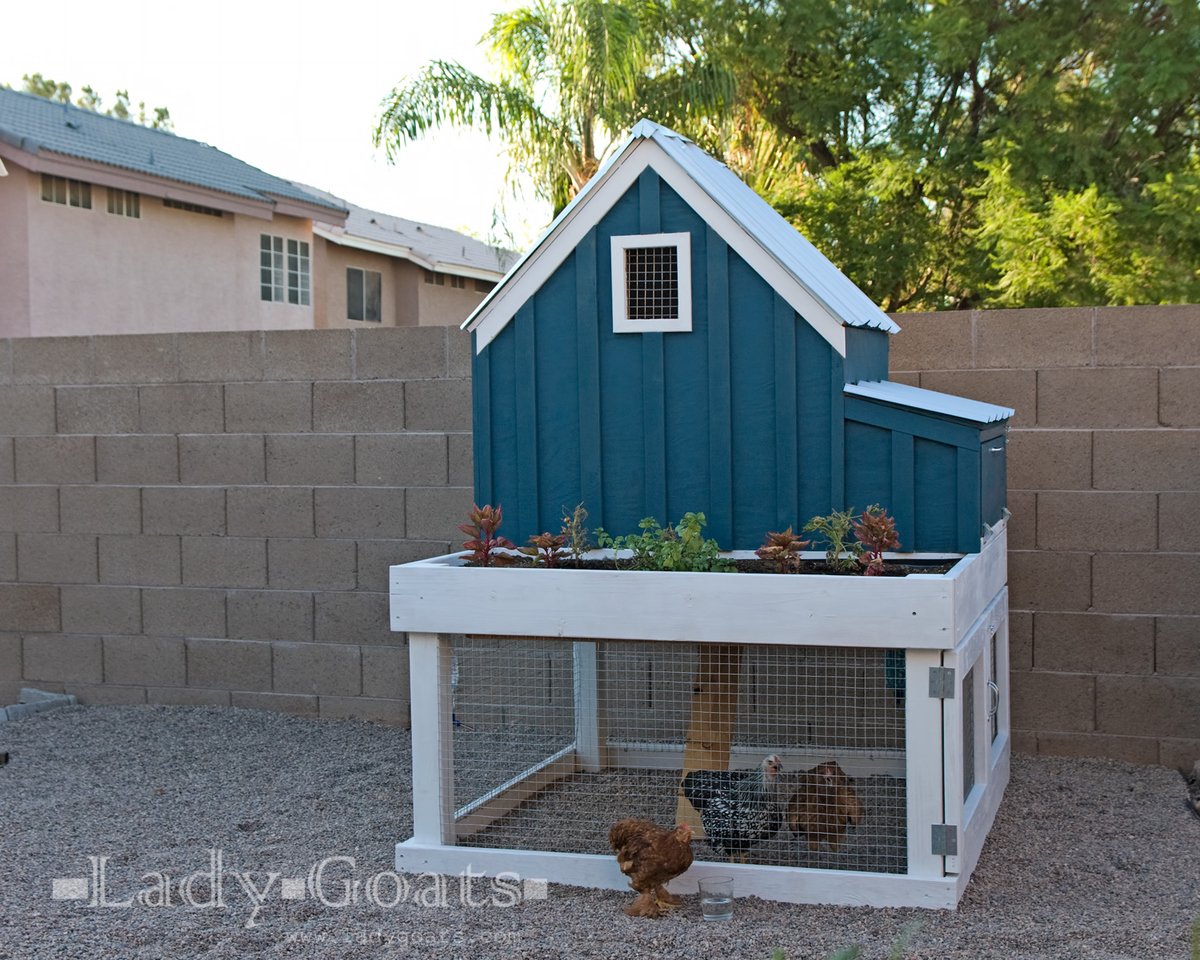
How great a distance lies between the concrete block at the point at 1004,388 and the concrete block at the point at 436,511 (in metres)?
2.18

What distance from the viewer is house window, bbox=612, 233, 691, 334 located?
4344 millimetres

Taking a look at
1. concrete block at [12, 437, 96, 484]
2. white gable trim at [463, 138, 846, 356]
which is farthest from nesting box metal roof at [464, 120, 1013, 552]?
concrete block at [12, 437, 96, 484]

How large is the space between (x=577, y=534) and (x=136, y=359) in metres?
3.21

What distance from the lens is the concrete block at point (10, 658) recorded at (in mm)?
6770

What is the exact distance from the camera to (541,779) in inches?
187

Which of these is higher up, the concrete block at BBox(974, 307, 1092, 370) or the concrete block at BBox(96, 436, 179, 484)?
the concrete block at BBox(974, 307, 1092, 370)

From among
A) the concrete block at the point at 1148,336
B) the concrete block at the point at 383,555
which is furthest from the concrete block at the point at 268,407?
the concrete block at the point at 1148,336

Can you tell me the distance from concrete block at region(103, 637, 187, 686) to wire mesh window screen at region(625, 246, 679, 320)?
329 cm

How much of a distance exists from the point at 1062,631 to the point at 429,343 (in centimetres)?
300

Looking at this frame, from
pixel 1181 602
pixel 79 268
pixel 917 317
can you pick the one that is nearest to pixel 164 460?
pixel 917 317

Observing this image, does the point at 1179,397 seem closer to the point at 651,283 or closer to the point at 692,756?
the point at 651,283

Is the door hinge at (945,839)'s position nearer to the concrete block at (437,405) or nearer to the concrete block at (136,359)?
the concrete block at (437,405)

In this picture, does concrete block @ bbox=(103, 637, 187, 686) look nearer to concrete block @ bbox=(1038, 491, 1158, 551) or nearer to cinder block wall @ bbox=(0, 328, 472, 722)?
cinder block wall @ bbox=(0, 328, 472, 722)

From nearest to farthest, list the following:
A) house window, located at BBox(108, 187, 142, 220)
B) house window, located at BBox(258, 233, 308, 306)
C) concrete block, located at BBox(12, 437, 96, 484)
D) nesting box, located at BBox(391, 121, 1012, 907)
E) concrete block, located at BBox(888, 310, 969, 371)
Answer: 1. nesting box, located at BBox(391, 121, 1012, 907)
2. concrete block, located at BBox(888, 310, 969, 371)
3. concrete block, located at BBox(12, 437, 96, 484)
4. house window, located at BBox(108, 187, 142, 220)
5. house window, located at BBox(258, 233, 308, 306)
